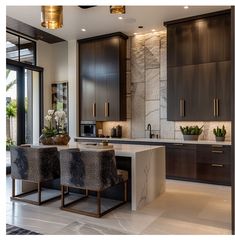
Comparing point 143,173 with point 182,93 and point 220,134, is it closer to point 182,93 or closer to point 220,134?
point 220,134

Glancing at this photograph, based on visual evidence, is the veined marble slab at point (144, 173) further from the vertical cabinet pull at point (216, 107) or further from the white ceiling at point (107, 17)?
the white ceiling at point (107, 17)

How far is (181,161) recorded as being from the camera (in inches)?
204

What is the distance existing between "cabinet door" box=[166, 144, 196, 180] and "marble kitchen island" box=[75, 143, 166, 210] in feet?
3.16

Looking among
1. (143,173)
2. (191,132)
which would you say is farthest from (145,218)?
(191,132)

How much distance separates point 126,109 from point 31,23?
2976 millimetres

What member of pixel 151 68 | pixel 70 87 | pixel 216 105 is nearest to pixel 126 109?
pixel 151 68

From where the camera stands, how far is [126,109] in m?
6.52

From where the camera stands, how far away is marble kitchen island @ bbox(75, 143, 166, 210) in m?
3.52

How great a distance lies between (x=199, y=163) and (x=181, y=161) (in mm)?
357

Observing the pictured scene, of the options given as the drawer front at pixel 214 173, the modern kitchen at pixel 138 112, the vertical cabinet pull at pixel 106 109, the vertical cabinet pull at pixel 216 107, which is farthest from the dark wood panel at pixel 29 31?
the drawer front at pixel 214 173

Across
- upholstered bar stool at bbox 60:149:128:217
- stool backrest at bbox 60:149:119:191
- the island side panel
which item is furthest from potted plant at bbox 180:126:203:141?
stool backrest at bbox 60:149:119:191

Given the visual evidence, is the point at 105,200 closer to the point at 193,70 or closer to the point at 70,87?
the point at 193,70

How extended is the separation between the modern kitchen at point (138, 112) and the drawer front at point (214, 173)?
0.7 inches

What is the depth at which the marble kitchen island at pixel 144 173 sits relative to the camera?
138 inches
